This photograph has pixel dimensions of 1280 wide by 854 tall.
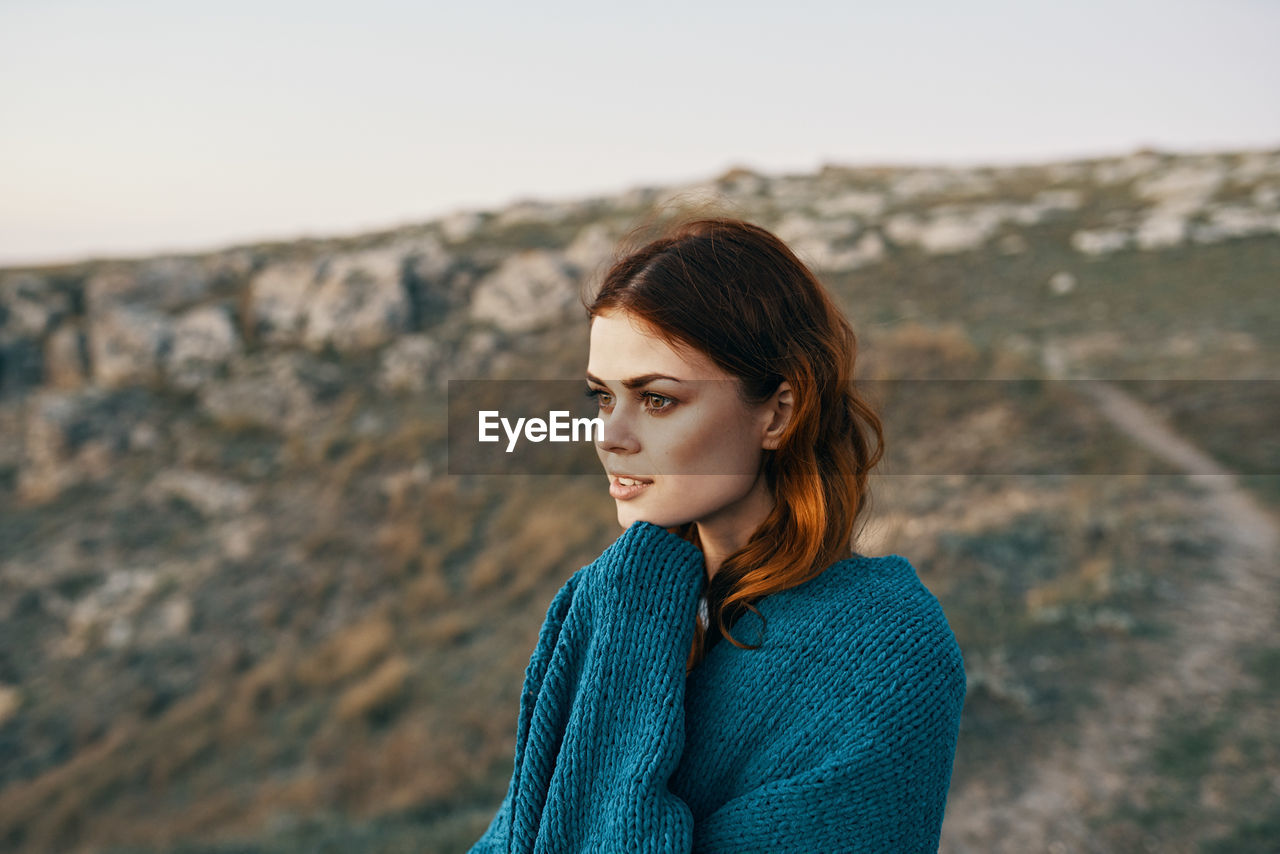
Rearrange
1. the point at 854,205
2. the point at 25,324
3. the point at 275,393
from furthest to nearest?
1. the point at 854,205
2. the point at 25,324
3. the point at 275,393

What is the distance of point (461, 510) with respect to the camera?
42.7 ft

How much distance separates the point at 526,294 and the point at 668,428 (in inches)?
761

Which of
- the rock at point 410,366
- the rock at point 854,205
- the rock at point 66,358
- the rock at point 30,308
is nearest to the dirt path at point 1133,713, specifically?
the rock at point 410,366

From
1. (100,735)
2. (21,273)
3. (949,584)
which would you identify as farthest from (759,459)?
(21,273)

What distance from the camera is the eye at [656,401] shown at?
1.64 metres

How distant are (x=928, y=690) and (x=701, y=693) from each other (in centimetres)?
44

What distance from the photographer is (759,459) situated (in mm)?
1746

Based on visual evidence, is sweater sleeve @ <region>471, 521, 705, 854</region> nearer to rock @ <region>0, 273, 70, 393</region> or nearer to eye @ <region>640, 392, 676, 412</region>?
eye @ <region>640, 392, 676, 412</region>

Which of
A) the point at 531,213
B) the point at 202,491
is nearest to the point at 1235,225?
the point at 531,213

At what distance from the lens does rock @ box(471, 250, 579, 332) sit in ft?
64.8

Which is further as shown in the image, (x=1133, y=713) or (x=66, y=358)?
(x=66, y=358)

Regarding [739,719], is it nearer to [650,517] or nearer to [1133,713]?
[650,517]

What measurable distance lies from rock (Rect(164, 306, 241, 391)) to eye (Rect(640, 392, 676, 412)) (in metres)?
20.9

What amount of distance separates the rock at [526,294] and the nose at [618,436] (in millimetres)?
18017
